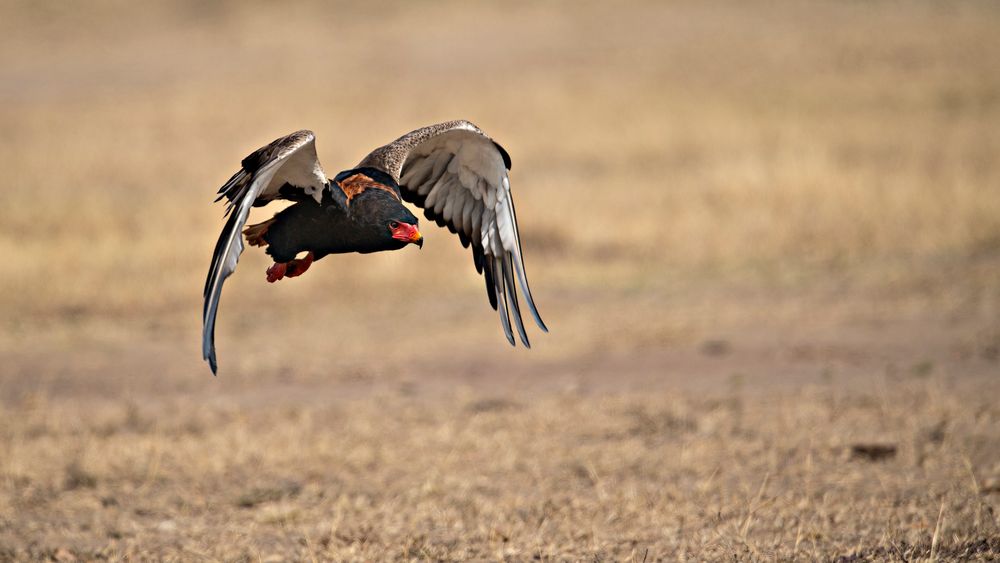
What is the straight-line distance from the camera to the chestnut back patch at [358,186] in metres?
4.63

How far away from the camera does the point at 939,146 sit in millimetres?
16203

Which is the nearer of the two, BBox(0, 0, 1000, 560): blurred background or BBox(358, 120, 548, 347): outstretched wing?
BBox(358, 120, 548, 347): outstretched wing

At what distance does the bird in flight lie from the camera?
14.0 ft

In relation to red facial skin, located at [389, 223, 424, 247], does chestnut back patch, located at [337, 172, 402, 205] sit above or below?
above

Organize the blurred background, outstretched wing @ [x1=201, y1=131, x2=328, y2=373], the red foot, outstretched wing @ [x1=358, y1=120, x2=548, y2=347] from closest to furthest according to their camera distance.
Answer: outstretched wing @ [x1=201, y1=131, x2=328, y2=373]
the red foot
outstretched wing @ [x1=358, y1=120, x2=548, y2=347]
the blurred background

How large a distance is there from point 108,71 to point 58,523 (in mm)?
23827

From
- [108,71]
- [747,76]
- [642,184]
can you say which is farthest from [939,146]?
[108,71]

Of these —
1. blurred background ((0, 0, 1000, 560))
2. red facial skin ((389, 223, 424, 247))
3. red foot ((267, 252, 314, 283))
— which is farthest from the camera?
blurred background ((0, 0, 1000, 560))

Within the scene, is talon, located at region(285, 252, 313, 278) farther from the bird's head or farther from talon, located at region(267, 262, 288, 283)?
the bird's head

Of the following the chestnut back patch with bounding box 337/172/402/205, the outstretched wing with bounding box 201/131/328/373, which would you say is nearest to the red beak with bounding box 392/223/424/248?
the chestnut back patch with bounding box 337/172/402/205

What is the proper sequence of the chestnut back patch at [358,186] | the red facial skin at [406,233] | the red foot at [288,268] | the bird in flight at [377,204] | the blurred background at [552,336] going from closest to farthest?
1. the bird in flight at [377,204]
2. the red facial skin at [406,233]
3. the chestnut back patch at [358,186]
4. the red foot at [288,268]
5. the blurred background at [552,336]

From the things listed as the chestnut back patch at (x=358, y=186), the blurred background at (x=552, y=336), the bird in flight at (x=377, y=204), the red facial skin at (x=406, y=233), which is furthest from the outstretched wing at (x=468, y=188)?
the blurred background at (x=552, y=336)

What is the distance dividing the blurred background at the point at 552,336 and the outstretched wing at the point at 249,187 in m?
1.39

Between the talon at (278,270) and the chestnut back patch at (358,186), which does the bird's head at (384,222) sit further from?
the talon at (278,270)
